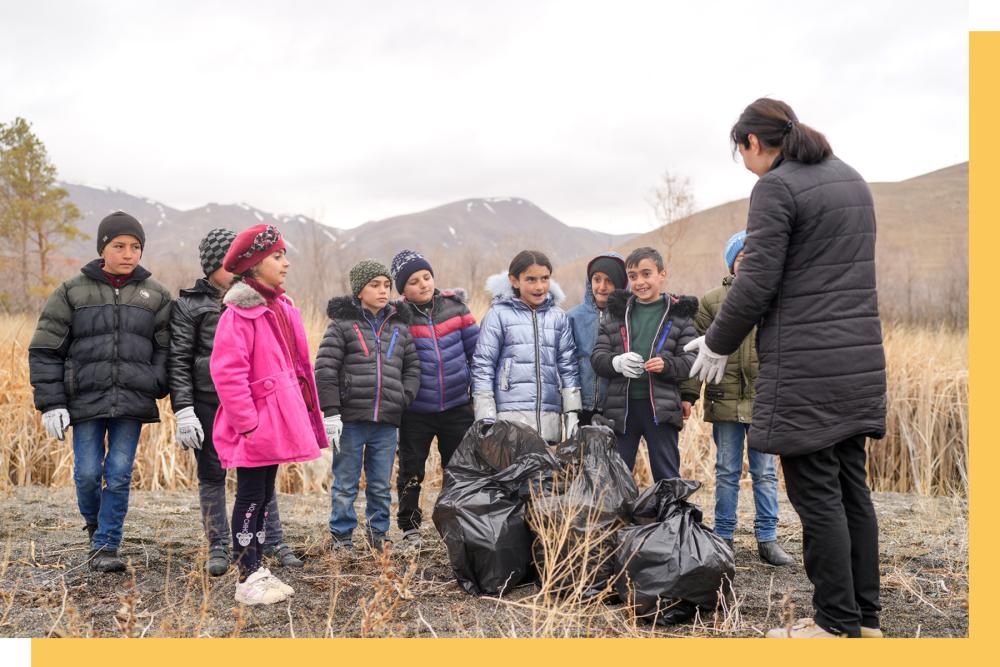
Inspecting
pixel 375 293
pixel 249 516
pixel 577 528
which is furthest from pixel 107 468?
pixel 577 528

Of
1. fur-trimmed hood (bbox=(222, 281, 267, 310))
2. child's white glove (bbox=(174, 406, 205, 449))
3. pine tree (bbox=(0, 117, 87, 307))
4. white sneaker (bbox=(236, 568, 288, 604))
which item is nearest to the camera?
white sneaker (bbox=(236, 568, 288, 604))

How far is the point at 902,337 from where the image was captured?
27.9 ft

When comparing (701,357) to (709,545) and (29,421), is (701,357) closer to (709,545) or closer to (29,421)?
(709,545)

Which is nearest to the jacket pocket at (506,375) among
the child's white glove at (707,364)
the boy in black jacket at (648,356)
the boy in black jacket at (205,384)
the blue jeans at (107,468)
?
the boy in black jacket at (648,356)

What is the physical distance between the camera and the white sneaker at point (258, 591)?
11.1 ft

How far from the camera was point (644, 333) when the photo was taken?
4270mm

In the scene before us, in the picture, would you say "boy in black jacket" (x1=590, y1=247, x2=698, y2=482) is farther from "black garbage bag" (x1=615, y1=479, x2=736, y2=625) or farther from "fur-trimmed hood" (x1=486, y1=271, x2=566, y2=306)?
"black garbage bag" (x1=615, y1=479, x2=736, y2=625)

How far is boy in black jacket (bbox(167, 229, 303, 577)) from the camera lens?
3898mm

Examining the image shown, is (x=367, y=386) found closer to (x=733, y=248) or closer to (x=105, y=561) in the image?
(x=105, y=561)

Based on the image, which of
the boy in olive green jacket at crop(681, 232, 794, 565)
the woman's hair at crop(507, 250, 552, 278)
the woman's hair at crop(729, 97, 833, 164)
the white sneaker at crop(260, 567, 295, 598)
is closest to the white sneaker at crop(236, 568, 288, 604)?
the white sneaker at crop(260, 567, 295, 598)

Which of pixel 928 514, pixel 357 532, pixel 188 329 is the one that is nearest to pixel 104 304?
pixel 188 329

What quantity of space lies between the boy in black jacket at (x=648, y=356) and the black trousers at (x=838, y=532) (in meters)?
1.31

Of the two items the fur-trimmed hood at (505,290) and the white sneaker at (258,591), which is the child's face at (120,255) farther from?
the fur-trimmed hood at (505,290)

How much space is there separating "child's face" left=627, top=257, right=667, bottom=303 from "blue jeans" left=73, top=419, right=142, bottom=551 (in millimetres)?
2795
